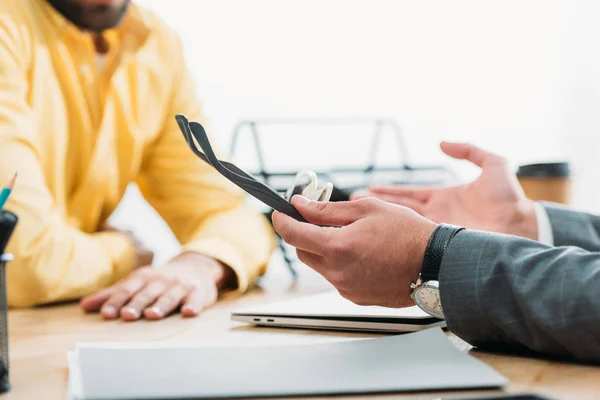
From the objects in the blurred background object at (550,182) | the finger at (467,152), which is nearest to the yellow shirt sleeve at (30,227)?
the finger at (467,152)

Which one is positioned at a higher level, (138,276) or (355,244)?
(355,244)

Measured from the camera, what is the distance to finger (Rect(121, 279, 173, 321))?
85cm

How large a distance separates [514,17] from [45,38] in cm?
186

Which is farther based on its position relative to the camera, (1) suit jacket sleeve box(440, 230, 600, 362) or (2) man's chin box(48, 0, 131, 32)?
(2) man's chin box(48, 0, 131, 32)

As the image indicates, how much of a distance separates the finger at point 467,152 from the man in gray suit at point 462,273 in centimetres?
39

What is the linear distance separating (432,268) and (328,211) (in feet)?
0.36

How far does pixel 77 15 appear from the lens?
119 centimetres

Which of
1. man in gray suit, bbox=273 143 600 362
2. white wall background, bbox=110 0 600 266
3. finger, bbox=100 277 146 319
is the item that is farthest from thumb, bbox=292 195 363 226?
white wall background, bbox=110 0 600 266

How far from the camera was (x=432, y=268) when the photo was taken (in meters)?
0.59

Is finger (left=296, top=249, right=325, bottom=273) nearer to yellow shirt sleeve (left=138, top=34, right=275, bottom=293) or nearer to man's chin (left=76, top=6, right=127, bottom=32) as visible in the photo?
yellow shirt sleeve (left=138, top=34, right=275, bottom=293)

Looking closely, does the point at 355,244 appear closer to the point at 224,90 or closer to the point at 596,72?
the point at 224,90

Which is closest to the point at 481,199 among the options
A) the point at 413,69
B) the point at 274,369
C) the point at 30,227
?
the point at 274,369

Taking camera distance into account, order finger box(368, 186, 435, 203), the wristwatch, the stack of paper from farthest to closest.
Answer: finger box(368, 186, 435, 203)
the wristwatch
the stack of paper

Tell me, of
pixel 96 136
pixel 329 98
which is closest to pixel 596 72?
pixel 329 98
